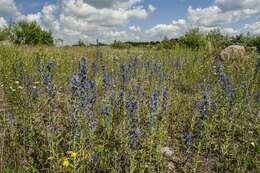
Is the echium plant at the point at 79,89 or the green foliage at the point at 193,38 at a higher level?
the green foliage at the point at 193,38

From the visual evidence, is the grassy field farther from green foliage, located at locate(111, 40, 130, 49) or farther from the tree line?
green foliage, located at locate(111, 40, 130, 49)

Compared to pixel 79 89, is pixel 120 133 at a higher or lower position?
lower

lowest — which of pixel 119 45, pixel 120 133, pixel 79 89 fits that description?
pixel 120 133

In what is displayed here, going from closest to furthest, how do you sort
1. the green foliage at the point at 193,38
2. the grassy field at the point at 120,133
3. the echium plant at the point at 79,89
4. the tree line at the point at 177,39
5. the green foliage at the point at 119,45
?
the echium plant at the point at 79,89 < the grassy field at the point at 120,133 < the tree line at the point at 177,39 < the green foliage at the point at 193,38 < the green foliage at the point at 119,45

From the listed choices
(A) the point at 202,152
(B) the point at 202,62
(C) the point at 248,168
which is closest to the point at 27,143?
(A) the point at 202,152

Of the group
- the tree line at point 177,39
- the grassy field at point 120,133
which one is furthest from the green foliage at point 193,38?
the grassy field at point 120,133

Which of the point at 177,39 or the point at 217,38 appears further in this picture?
the point at 177,39

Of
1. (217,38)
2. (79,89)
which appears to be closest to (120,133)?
(79,89)

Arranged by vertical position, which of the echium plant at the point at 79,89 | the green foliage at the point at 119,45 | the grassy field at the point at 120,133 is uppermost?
the green foliage at the point at 119,45

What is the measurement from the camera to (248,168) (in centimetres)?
431

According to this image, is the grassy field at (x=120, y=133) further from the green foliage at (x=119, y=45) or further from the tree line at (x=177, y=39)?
the green foliage at (x=119, y=45)

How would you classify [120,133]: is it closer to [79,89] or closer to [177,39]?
[79,89]

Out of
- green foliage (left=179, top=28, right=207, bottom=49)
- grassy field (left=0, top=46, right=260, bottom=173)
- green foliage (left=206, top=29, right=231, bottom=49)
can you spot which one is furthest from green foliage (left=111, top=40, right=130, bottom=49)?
grassy field (left=0, top=46, right=260, bottom=173)

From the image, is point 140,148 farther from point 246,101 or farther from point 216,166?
point 246,101
